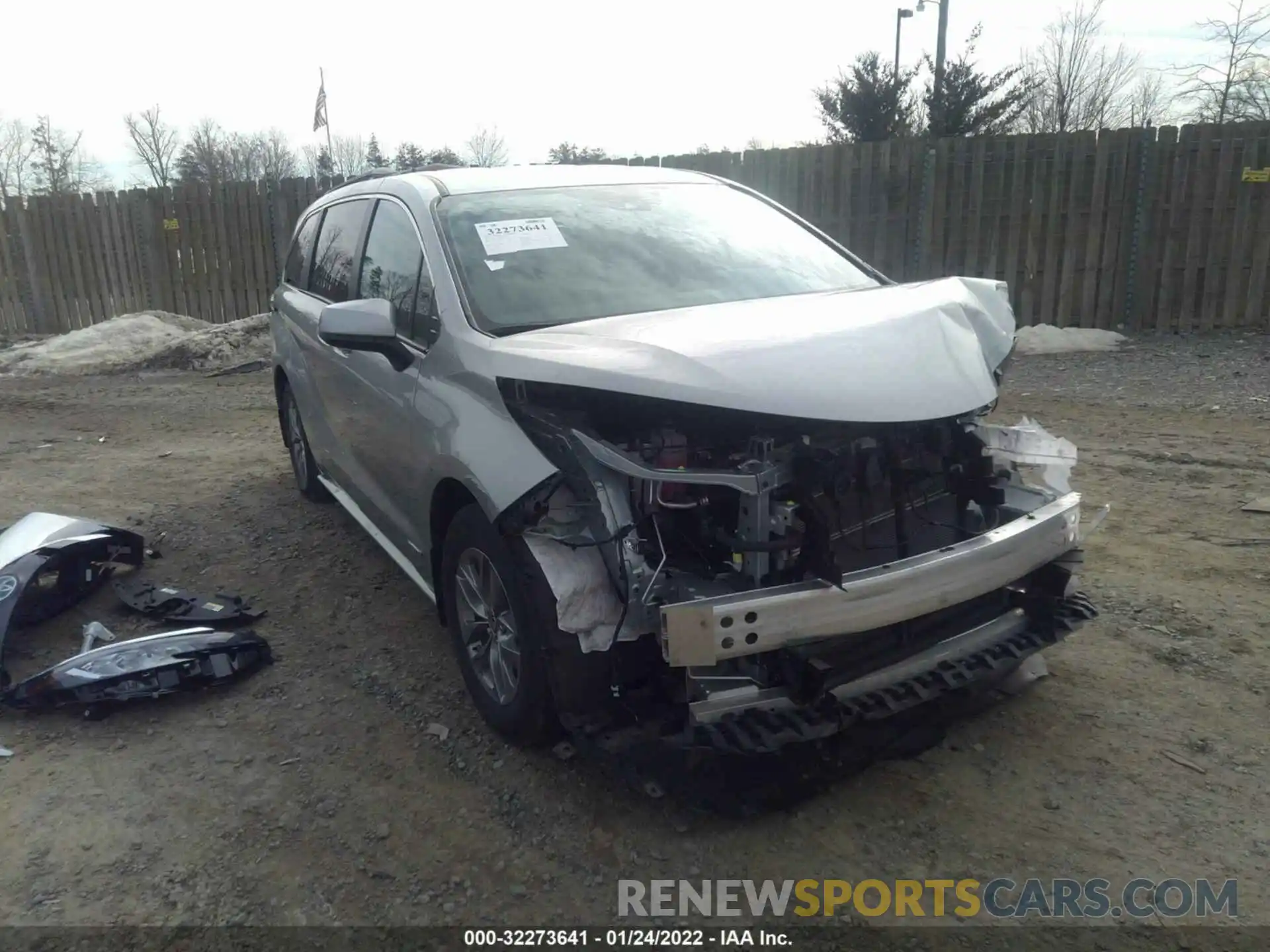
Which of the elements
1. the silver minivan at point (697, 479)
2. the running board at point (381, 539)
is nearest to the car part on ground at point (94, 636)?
the running board at point (381, 539)

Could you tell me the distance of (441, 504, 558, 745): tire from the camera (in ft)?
9.64

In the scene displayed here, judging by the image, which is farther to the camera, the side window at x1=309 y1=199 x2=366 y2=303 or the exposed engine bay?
the side window at x1=309 y1=199 x2=366 y2=303

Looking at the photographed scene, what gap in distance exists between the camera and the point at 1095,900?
8.48ft

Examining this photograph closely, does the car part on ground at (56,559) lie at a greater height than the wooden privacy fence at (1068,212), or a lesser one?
lesser

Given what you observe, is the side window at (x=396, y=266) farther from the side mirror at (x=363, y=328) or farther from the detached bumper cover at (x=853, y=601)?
the detached bumper cover at (x=853, y=601)

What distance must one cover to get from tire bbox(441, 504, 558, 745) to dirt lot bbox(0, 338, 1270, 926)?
7.2 inches

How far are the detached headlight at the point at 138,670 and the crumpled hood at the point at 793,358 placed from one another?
184cm

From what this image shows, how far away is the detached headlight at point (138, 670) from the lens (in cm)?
362

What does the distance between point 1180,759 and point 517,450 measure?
2.39 metres

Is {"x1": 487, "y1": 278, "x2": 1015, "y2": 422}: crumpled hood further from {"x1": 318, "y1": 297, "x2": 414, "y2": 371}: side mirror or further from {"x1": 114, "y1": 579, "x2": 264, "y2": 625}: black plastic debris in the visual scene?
{"x1": 114, "y1": 579, "x2": 264, "y2": 625}: black plastic debris

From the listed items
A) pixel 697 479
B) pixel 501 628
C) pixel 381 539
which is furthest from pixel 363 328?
pixel 697 479

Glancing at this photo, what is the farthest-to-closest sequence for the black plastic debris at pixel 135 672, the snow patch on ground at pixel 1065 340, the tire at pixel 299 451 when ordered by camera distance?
1. the snow patch on ground at pixel 1065 340
2. the tire at pixel 299 451
3. the black plastic debris at pixel 135 672

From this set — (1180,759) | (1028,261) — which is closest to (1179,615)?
(1180,759)

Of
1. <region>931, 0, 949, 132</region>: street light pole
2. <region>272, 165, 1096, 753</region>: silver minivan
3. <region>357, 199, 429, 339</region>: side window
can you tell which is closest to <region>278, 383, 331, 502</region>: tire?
<region>357, 199, 429, 339</region>: side window
